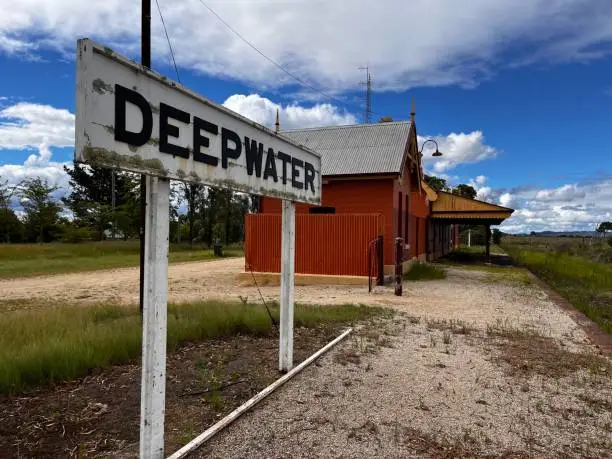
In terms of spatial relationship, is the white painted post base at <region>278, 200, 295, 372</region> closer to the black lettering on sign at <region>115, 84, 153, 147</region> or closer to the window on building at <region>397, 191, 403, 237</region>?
the black lettering on sign at <region>115, 84, 153, 147</region>

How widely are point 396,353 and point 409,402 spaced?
1.83 metres

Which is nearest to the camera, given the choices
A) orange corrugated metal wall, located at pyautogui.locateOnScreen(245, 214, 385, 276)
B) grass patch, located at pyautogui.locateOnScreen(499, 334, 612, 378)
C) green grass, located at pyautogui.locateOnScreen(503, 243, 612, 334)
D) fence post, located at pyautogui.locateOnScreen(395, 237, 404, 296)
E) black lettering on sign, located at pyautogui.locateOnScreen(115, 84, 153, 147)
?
black lettering on sign, located at pyautogui.locateOnScreen(115, 84, 153, 147)

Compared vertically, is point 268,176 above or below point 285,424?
above

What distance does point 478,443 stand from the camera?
376cm

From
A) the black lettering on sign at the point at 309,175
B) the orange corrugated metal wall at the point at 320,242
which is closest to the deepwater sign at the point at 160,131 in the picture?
the black lettering on sign at the point at 309,175

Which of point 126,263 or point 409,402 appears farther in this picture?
point 126,263

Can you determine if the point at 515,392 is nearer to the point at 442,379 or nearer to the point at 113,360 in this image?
the point at 442,379

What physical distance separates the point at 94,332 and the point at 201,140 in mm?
3570

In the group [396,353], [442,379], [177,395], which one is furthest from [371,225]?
[177,395]

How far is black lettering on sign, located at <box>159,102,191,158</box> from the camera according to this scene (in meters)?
3.21

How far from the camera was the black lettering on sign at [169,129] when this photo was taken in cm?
321

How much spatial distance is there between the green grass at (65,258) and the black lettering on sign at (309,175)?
588 inches

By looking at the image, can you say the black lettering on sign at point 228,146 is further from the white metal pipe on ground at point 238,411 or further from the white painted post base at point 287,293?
the white metal pipe on ground at point 238,411

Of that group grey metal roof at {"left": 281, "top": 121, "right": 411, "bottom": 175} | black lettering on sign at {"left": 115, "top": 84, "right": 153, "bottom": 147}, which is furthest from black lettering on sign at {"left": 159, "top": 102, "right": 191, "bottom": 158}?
grey metal roof at {"left": 281, "top": 121, "right": 411, "bottom": 175}
